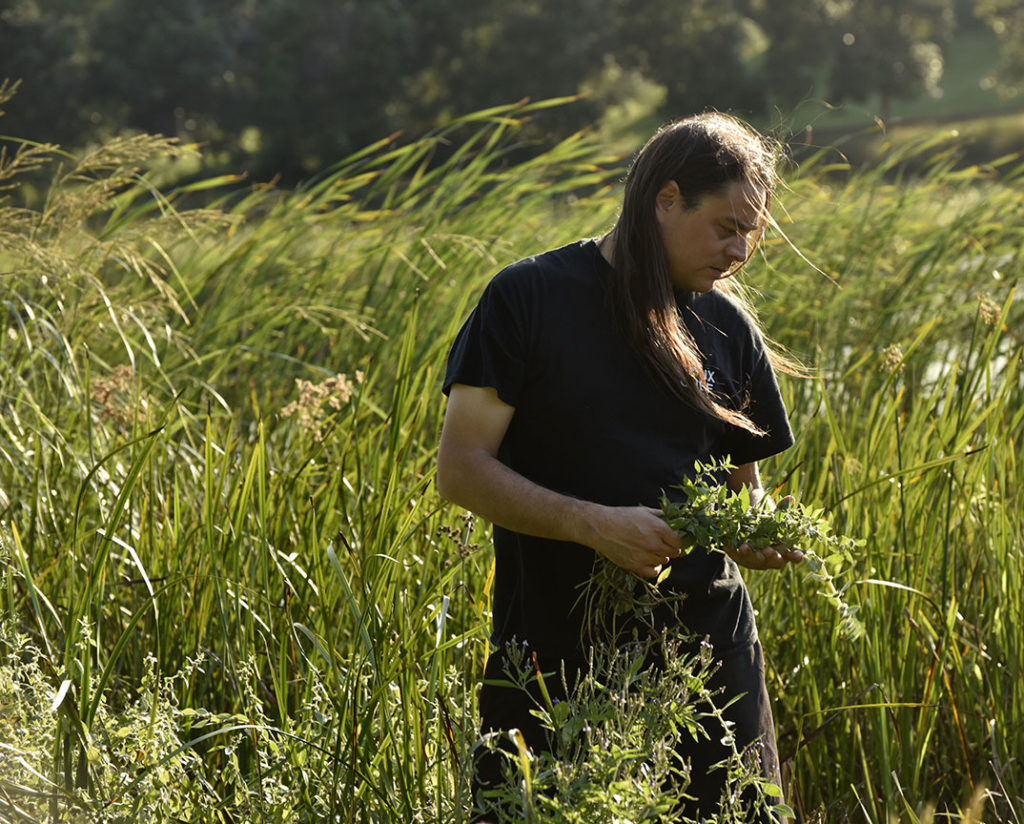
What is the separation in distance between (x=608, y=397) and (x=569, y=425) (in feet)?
0.25

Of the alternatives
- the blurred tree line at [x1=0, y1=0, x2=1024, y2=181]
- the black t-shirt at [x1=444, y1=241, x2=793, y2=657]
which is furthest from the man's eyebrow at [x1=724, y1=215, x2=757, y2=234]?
the blurred tree line at [x1=0, y1=0, x2=1024, y2=181]

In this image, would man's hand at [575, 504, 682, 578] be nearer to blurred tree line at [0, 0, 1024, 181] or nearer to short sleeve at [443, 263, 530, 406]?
short sleeve at [443, 263, 530, 406]

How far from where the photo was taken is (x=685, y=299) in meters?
2.02

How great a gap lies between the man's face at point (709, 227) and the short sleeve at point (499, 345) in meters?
0.26

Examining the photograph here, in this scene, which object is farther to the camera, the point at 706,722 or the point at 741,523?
the point at 706,722

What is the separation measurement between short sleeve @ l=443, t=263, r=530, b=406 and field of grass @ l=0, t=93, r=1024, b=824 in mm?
207

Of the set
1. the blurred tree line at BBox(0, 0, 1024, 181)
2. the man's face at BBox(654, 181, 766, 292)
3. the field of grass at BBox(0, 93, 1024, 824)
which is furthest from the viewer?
the blurred tree line at BBox(0, 0, 1024, 181)

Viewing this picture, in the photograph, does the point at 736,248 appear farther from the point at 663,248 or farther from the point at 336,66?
the point at 336,66

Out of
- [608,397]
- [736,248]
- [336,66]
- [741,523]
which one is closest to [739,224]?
[736,248]

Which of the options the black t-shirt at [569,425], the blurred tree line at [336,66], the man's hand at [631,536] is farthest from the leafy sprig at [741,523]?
the blurred tree line at [336,66]

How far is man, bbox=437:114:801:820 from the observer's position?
6.12 feet

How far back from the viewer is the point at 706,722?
6.44 ft

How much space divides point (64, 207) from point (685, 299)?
79.5 inches

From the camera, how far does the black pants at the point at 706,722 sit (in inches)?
74.9
